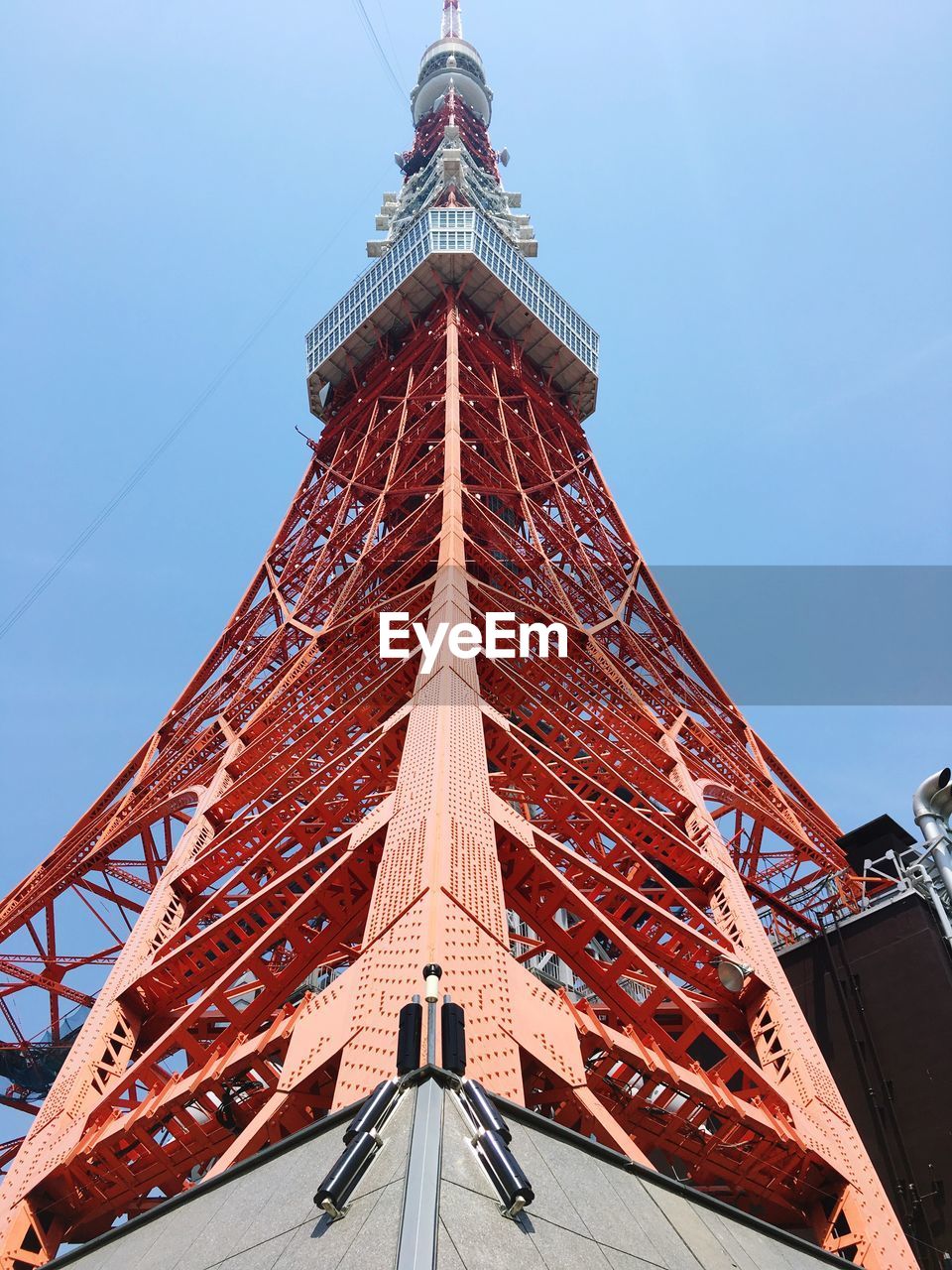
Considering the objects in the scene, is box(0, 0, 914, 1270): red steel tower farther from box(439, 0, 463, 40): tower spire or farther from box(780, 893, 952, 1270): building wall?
box(439, 0, 463, 40): tower spire

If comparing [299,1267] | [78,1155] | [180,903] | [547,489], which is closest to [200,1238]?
[299,1267]

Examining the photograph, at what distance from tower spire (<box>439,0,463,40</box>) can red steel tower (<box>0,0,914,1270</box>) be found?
26086mm

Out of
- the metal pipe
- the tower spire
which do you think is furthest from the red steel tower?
the tower spire

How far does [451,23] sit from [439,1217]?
5963cm

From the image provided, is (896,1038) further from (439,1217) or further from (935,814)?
(439,1217)

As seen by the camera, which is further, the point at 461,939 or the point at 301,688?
the point at 301,688

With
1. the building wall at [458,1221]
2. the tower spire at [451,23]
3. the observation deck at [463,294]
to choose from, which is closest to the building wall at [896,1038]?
the building wall at [458,1221]

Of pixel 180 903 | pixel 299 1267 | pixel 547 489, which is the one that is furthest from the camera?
pixel 547 489

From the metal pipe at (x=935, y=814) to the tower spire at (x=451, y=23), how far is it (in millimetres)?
48843

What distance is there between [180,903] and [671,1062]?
21.7ft

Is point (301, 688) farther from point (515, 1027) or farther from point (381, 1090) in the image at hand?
point (381, 1090)

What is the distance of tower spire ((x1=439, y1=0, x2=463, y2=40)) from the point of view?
52000 millimetres

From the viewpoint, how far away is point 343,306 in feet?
110

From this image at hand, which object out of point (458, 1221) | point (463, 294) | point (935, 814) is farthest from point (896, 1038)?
point (463, 294)
